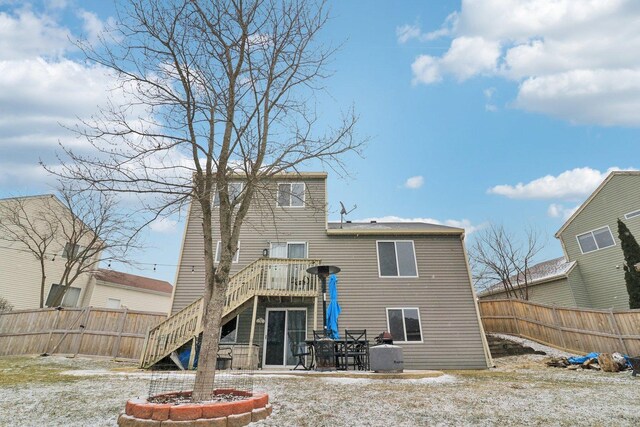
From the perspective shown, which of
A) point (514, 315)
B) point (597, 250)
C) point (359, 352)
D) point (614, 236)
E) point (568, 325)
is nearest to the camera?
point (359, 352)

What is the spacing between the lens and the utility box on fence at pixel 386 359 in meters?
7.21

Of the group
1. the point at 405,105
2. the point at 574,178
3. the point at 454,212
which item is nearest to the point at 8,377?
the point at 405,105

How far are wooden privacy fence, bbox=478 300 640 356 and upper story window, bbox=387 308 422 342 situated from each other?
548cm

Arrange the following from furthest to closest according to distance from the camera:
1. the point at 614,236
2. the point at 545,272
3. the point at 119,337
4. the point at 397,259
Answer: the point at 545,272 < the point at 614,236 < the point at 397,259 < the point at 119,337

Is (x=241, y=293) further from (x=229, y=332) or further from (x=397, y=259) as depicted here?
(x=397, y=259)

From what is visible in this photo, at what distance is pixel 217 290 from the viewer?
13.3ft

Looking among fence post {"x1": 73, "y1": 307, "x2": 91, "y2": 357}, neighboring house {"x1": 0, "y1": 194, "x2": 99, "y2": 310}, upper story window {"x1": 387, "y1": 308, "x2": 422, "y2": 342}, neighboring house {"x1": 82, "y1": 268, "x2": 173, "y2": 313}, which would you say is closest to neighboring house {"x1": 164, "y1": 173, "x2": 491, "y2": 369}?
upper story window {"x1": 387, "y1": 308, "x2": 422, "y2": 342}

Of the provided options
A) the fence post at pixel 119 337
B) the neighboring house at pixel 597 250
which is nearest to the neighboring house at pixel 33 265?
the fence post at pixel 119 337

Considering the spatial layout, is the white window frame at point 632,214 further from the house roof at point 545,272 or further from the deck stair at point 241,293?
the deck stair at point 241,293

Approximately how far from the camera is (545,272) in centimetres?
1902

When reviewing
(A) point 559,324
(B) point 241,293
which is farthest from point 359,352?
(A) point 559,324

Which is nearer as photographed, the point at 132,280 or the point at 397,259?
the point at 397,259

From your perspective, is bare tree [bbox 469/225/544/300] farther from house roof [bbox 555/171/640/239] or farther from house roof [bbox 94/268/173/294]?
house roof [bbox 94/268/173/294]

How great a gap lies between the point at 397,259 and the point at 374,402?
830 cm
